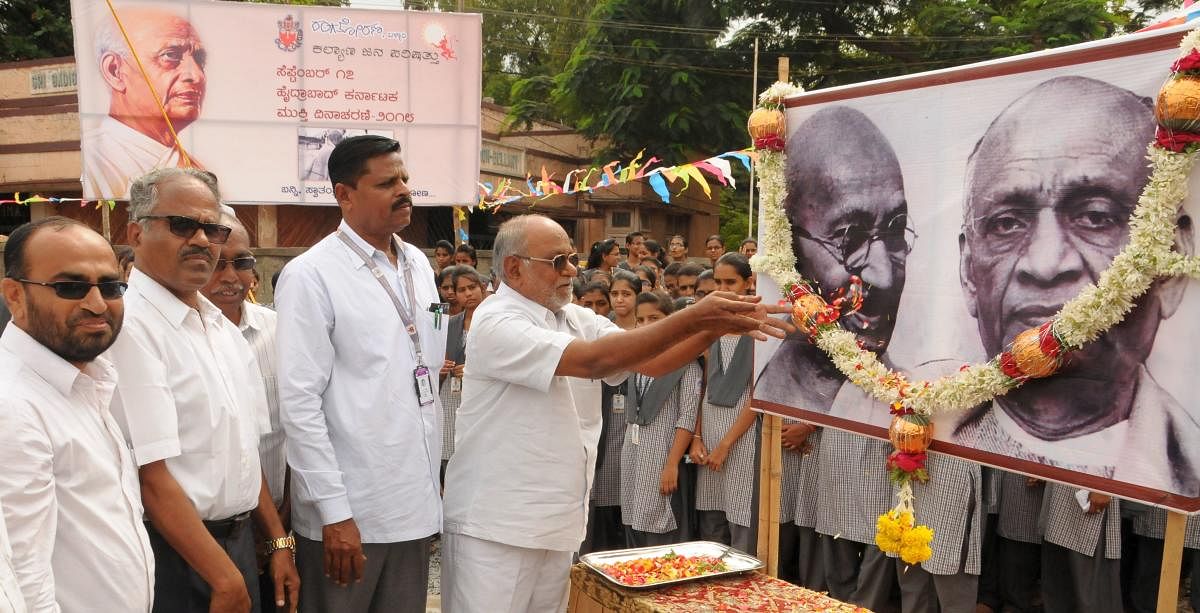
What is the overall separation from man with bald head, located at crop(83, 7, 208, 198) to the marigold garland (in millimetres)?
6947

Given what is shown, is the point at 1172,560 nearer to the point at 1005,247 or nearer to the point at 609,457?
the point at 1005,247

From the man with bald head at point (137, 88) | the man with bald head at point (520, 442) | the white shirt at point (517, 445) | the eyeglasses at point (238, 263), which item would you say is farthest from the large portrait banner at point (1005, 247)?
the man with bald head at point (137, 88)

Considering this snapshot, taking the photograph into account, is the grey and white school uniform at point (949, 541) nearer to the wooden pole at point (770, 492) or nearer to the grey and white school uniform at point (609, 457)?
the wooden pole at point (770, 492)

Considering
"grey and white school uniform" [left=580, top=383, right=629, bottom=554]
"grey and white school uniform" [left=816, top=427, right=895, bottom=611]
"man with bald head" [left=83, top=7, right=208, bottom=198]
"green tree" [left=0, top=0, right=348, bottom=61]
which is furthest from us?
"green tree" [left=0, top=0, right=348, bottom=61]

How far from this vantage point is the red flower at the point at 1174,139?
239 cm

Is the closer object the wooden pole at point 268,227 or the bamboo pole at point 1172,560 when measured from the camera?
the bamboo pole at point 1172,560

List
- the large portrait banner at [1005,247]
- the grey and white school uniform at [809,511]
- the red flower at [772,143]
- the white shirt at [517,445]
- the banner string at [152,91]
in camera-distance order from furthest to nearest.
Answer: the banner string at [152,91], the grey and white school uniform at [809,511], the red flower at [772,143], the white shirt at [517,445], the large portrait banner at [1005,247]

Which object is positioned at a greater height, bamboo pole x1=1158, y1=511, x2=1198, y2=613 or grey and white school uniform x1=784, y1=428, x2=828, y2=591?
bamboo pole x1=1158, y1=511, x2=1198, y2=613

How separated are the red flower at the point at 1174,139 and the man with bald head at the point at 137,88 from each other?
8305mm

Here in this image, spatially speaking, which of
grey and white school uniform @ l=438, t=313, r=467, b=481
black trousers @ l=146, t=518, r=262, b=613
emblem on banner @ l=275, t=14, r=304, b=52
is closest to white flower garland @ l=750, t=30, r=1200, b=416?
black trousers @ l=146, t=518, r=262, b=613

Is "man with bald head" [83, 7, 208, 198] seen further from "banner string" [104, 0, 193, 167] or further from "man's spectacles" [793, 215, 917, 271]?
"man's spectacles" [793, 215, 917, 271]

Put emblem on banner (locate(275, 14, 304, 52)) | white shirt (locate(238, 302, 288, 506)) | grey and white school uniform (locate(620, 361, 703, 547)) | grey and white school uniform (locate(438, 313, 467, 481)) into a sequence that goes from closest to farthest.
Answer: white shirt (locate(238, 302, 288, 506)) < grey and white school uniform (locate(620, 361, 703, 547)) < grey and white school uniform (locate(438, 313, 467, 481)) < emblem on banner (locate(275, 14, 304, 52))

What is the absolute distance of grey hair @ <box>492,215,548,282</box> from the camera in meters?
3.10

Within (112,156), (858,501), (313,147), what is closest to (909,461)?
(858,501)
